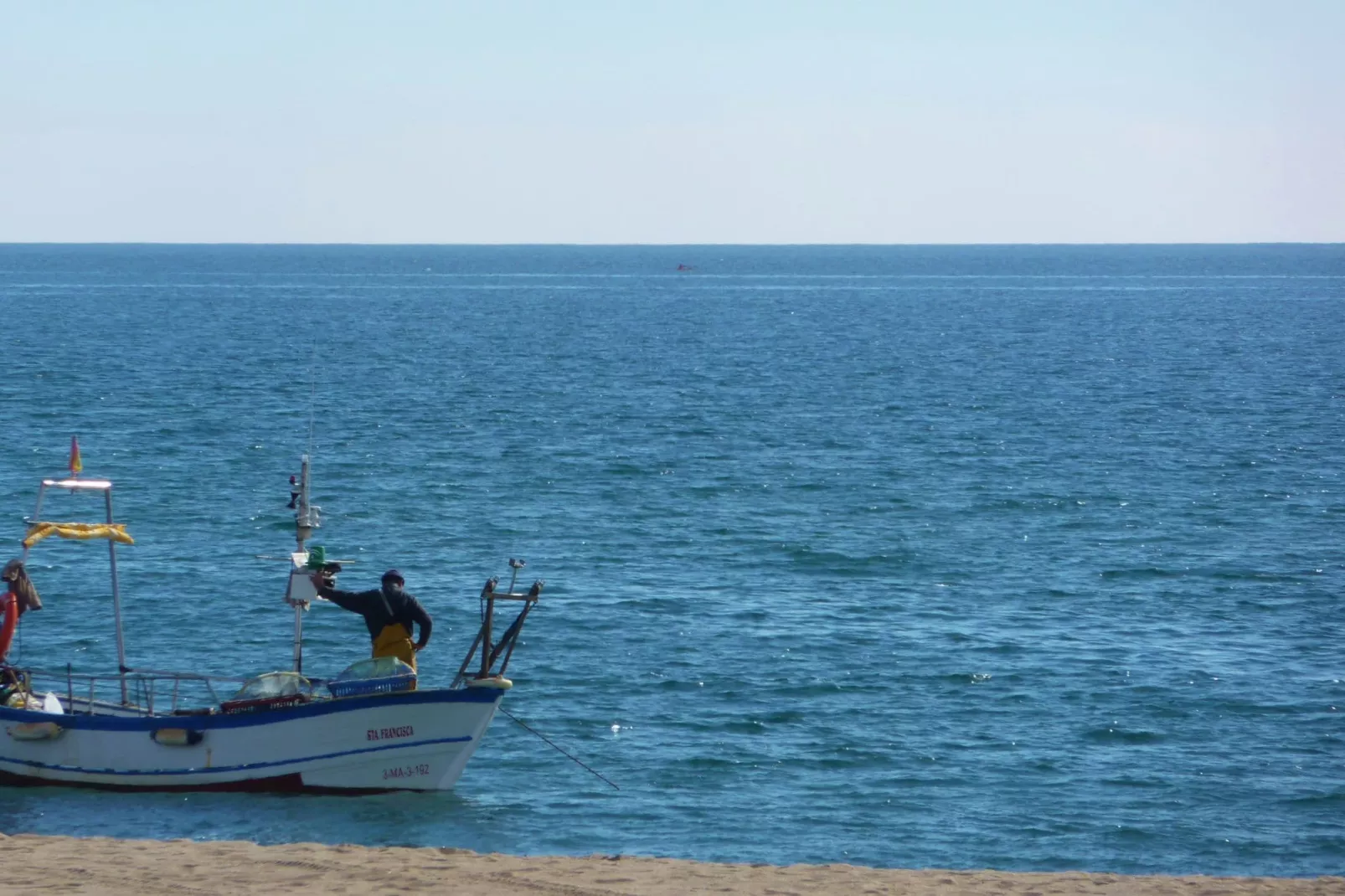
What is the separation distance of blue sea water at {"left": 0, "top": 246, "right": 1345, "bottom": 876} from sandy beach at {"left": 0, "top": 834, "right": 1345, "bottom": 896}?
2.06 metres

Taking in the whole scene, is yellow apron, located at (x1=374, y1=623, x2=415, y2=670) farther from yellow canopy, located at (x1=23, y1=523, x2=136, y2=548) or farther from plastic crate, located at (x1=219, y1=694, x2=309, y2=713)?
yellow canopy, located at (x1=23, y1=523, x2=136, y2=548)

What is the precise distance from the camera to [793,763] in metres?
20.2

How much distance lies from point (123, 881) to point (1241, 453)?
41.0 meters

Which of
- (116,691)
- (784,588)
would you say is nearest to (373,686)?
(116,691)

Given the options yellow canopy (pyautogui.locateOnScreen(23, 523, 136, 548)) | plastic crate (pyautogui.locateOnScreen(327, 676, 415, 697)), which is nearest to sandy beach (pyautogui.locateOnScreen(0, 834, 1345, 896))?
plastic crate (pyautogui.locateOnScreen(327, 676, 415, 697))

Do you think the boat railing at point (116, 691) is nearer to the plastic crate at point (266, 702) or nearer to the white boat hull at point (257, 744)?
the plastic crate at point (266, 702)

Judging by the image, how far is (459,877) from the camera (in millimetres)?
13844

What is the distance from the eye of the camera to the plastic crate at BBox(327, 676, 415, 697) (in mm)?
17781

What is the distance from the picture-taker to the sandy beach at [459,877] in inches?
525

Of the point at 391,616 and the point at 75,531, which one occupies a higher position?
the point at 75,531

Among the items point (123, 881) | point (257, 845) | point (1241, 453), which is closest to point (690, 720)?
point (257, 845)

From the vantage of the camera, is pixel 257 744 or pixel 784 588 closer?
pixel 257 744

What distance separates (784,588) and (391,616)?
13170 millimetres

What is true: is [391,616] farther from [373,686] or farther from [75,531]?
[75,531]
